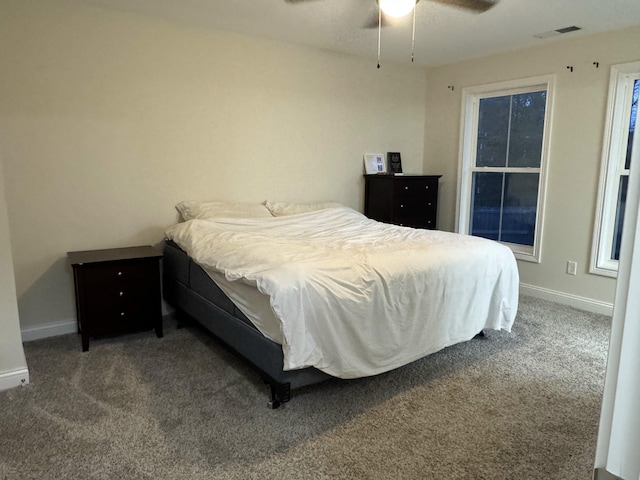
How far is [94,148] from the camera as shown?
331 cm

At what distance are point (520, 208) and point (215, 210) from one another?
3110 millimetres

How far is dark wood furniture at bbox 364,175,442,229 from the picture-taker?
459 centimetres

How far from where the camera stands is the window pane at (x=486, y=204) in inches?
189

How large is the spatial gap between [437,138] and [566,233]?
181 cm

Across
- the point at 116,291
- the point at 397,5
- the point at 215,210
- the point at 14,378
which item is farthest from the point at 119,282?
the point at 397,5

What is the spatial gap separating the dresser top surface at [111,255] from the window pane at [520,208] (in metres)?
3.56

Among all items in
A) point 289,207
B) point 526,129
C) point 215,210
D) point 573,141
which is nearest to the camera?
point 215,210

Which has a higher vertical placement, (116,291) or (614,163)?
(614,163)

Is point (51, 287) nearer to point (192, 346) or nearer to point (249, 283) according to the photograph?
point (192, 346)

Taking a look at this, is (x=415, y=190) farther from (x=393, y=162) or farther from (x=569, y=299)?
(x=569, y=299)

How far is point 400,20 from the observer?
342 cm

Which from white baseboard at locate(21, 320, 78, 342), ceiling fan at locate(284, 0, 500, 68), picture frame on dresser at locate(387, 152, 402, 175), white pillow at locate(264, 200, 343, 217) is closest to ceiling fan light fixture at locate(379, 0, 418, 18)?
ceiling fan at locate(284, 0, 500, 68)

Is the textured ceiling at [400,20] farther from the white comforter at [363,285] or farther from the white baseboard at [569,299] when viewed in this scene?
the white baseboard at [569,299]

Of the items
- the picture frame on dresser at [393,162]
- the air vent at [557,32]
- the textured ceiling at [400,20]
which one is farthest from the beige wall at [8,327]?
the air vent at [557,32]
